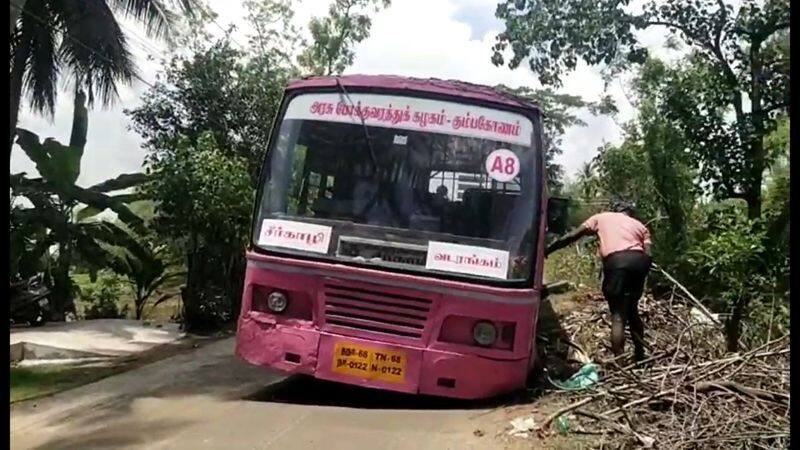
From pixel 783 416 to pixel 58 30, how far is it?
779 cm

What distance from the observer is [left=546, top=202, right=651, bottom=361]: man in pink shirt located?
5.92 metres

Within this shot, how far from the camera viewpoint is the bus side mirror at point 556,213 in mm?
5703

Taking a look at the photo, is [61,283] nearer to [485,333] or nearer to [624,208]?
[485,333]

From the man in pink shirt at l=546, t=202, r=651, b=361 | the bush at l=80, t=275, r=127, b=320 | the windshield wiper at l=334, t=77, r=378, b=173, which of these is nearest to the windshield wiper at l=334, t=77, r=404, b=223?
the windshield wiper at l=334, t=77, r=378, b=173

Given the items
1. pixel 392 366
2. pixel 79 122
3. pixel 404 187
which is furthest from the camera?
pixel 79 122

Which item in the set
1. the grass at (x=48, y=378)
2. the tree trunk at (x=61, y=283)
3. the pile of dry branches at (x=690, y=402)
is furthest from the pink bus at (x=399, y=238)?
the tree trunk at (x=61, y=283)

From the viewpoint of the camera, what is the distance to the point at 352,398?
19.5 feet

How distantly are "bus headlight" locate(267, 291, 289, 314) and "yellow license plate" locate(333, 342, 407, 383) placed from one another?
0.45m

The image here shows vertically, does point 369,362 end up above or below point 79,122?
below

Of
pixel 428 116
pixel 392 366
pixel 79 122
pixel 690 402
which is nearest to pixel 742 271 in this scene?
pixel 690 402

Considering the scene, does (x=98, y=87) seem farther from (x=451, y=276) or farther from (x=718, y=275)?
(x=718, y=275)

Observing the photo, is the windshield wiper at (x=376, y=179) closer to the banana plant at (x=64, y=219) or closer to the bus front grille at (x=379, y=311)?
the bus front grille at (x=379, y=311)

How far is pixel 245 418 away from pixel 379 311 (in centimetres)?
105

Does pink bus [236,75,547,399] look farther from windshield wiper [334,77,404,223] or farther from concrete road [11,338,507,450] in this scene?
concrete road [11,338,507,450]
